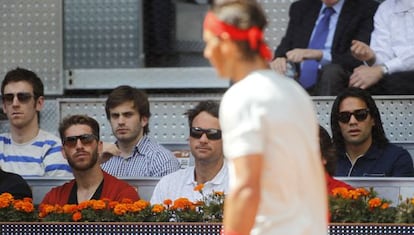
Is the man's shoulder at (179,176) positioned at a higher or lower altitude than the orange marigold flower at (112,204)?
higher

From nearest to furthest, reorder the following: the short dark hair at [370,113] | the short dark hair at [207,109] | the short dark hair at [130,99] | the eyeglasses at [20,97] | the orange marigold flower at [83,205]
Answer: the orange marigold flower at [83,205] → the short dark hair at [207,109] → the short dark hair at [370,113] → the short dark hair at [130,99] → the eyeglasses at [20,97]

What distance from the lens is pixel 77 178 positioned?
311 inches

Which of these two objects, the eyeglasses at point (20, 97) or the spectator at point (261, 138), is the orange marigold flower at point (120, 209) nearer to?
the eyeglasses at point (20, 97)

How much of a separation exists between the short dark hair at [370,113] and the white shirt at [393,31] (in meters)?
0.89

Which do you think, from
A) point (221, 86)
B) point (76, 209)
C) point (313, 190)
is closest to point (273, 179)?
point (313, 190)

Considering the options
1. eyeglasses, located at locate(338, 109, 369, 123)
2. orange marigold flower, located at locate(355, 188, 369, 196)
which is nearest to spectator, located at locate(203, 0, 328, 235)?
orange marigold flower, located at locate(355, 188, 369, 196)

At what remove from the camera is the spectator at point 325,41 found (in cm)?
909

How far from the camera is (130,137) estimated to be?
28.1ft

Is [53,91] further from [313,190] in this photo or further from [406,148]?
[313,190]

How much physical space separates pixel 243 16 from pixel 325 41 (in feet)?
16.3

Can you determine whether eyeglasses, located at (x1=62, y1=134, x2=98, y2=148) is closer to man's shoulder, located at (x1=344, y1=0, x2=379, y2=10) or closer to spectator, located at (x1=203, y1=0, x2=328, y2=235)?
man's shoulder, located at (x1=344, y1=0, x2=379, y2=10)

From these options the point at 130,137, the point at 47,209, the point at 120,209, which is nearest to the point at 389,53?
the point at 130,137

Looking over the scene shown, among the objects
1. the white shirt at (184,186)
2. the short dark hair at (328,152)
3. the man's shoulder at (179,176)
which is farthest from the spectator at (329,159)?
the man's shoulder at (179,176)

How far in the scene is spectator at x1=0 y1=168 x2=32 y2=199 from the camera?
25.3ft
